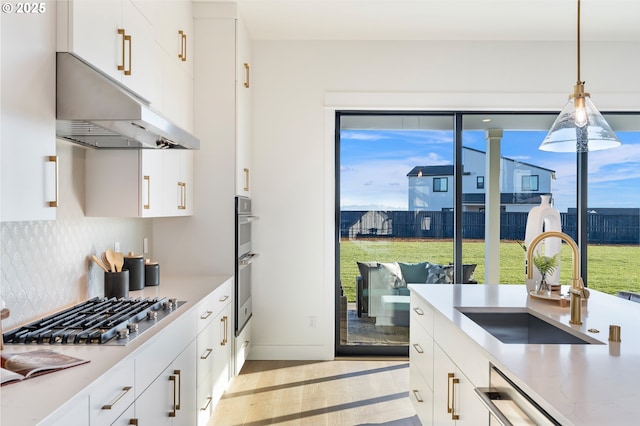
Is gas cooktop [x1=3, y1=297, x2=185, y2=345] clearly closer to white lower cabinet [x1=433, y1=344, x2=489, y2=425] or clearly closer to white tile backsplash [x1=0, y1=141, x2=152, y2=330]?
white tile backsplash [x1=0, y1=141, x2=152, y2=330]

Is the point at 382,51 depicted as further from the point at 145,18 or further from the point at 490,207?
the point at 145,18

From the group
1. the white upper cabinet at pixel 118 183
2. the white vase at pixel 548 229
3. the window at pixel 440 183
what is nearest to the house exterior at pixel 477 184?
the window at pixel 440 183

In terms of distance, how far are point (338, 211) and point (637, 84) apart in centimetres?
295

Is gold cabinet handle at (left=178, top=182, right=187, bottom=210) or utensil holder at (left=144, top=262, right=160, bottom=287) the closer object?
utensil holder at (left=144, top=262, right=160, bottom=287)

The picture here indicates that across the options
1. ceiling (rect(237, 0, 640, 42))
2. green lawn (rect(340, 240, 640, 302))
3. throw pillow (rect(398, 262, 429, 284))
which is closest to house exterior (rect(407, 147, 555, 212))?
green lawn (rect(340, 240, 640, 302))

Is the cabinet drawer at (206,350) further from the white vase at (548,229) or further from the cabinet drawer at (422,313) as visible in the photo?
the white vase at (548,229)

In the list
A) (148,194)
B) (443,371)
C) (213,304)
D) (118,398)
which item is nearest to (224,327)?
(213,304)

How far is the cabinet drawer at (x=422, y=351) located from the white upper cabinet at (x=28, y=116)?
190 centimetres

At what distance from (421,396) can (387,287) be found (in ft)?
5.62

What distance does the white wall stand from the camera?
13.5 ft

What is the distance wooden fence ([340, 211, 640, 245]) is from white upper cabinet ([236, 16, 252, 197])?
101cm

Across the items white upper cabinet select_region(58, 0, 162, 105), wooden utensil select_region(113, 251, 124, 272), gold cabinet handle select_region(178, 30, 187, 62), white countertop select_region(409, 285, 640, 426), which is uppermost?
gold cabinet handle select_region(178, 30, 187, 62)

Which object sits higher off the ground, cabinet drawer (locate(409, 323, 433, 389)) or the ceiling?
the ceiling

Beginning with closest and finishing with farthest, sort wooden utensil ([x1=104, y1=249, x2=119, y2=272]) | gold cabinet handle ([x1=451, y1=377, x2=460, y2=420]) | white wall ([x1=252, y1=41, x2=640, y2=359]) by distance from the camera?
gold cabinet handle ([x1=451, y1=377, x2=460, y2=420])
wooden utensil ([x1=104, y1=249, x2=119, y2=272])
white wall ([x1=252, y1=41, x2=640, y2=359])
